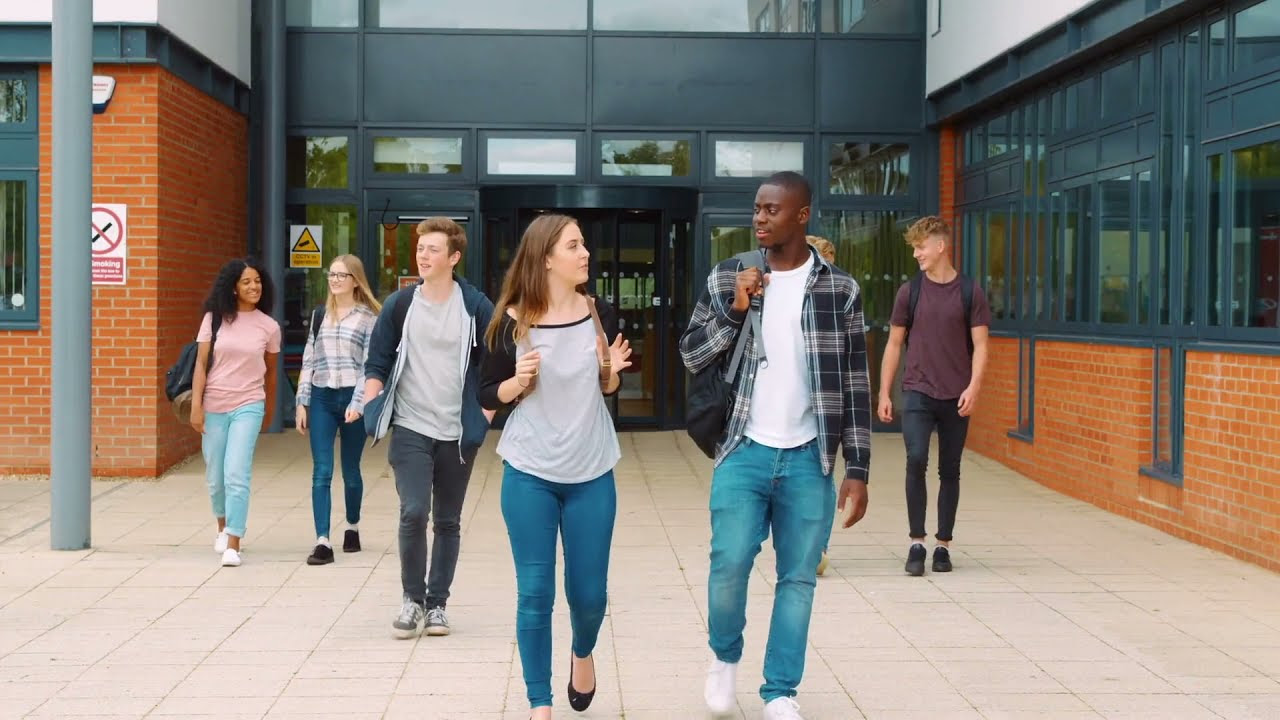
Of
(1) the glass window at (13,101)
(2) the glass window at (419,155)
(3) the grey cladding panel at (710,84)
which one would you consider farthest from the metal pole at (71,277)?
(3) the grey cladding panel at (710,84)

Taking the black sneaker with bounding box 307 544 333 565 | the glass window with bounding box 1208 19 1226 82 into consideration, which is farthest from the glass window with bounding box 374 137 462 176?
the glass window with bounding box 1208 19 1226 82

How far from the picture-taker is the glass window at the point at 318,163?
622 inches

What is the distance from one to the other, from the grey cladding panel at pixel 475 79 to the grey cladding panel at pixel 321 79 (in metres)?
0.19

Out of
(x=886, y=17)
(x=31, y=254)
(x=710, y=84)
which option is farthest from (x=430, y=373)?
(x=886, y=17)

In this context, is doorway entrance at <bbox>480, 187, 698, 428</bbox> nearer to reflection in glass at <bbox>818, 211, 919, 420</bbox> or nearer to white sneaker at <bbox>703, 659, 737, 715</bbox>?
reflection in glass at <bbox>818, 211, 919, 420</bbox>

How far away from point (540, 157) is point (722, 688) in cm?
1123

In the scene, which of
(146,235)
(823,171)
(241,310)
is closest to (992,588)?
(241,310)

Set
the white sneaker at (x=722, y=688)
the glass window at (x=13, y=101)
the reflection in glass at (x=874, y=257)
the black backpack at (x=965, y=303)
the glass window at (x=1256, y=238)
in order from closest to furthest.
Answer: the white sneaker at (x=722, y=688), the black backpack at (x=965, y=303), the glass window at (x=1256, y=238), the glass window at (x=13, y=101), the reflection in glass at (x=874, y=257)

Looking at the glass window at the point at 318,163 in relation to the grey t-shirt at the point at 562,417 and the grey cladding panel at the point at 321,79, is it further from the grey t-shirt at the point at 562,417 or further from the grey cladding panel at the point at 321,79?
the grey t-shirt at the point at 562,417

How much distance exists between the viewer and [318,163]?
15.8m

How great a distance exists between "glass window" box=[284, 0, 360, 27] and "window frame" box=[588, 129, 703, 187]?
8.76 feet

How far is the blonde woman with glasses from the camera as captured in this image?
8352 mm

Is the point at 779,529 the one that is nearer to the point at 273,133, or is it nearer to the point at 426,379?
the point at 426,379

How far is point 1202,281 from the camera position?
9430 mm
